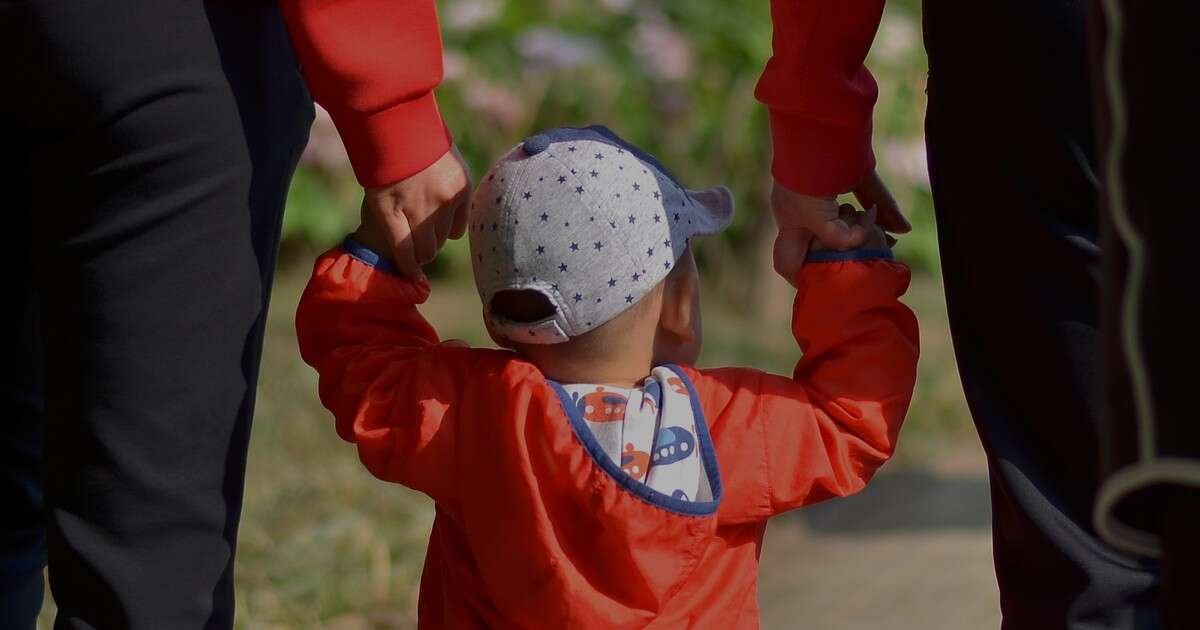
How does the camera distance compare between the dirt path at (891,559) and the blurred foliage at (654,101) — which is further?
the blurred foliage at (654,101)

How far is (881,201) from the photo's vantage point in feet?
6.72

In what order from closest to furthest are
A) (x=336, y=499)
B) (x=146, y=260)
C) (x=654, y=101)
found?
(x=146, y=260), (x=336, y=499), (x=654, y=101)

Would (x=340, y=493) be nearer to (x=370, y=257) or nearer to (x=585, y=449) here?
(x=370, y=257)

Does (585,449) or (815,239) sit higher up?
(815,239)

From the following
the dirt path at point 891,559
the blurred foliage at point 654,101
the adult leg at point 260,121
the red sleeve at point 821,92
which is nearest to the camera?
the adult leg at point 260,121

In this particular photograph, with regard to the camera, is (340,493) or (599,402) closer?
(599,402)

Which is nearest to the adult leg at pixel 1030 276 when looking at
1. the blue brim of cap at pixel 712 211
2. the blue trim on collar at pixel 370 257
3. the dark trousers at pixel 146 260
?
the blue brim of cap at pixel 712 211

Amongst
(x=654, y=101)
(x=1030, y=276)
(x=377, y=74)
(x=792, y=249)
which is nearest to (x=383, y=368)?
(x=377, y=74)

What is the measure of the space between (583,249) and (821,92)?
0.35m

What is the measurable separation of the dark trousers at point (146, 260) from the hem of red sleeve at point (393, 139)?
0.09m

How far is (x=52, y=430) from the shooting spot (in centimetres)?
187

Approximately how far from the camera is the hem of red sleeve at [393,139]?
1886mm

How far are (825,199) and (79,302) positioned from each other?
895 mm

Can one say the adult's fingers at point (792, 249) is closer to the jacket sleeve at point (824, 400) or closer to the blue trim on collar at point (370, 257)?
the jacket sleeve at point (824, 400)
